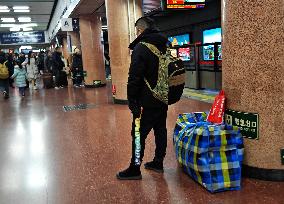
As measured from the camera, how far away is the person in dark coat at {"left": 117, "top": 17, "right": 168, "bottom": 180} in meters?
3.02

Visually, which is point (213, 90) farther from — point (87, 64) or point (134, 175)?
point (134, 175)

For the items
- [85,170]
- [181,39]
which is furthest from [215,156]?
[181,39]

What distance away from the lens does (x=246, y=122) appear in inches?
121

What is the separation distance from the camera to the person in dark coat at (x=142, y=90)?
9.91 feet

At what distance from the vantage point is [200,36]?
14.6 m

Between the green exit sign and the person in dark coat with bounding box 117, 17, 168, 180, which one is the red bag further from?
the person in dark coat with bounding box 117, 17, 168, 180

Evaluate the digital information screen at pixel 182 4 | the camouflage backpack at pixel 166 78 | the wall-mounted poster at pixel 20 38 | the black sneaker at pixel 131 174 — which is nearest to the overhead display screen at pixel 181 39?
the digital information screen at pixel 182 4

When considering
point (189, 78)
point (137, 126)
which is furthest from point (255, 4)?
point (189, 78)

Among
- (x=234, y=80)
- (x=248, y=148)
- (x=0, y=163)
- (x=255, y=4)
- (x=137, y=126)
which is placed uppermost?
(x=255, y=4)

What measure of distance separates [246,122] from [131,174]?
127cm

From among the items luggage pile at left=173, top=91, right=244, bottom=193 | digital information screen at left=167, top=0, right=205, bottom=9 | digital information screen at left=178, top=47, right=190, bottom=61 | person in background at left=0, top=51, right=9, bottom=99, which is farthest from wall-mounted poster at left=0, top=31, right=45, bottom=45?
luggage pile at left=173, top=91, right=244, bottom=193

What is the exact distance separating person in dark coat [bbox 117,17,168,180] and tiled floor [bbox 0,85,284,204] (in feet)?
1.09

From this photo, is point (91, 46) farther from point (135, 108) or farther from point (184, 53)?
point (135, 108)

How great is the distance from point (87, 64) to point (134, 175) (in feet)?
34.0
